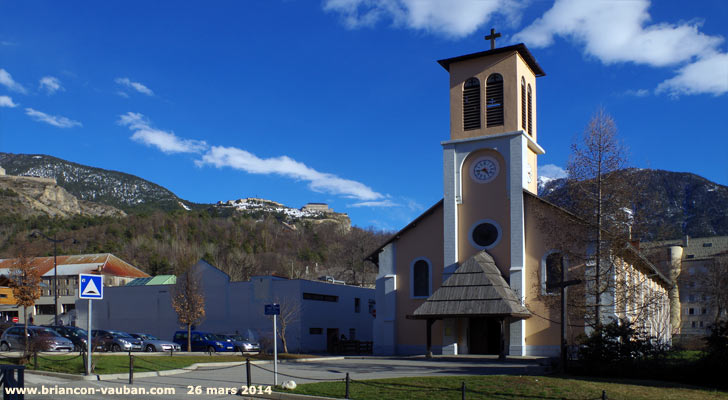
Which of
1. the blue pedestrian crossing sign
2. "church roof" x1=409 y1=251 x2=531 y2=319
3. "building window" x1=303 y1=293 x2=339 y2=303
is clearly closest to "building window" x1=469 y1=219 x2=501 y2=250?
"church roof" x1=409 y1=251 x2=531 y2=319

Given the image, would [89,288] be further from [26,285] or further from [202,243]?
[202,243]

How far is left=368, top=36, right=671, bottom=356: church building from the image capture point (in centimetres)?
3320

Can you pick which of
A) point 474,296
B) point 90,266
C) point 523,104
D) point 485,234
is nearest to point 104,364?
point 474,296

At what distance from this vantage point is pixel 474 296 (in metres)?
32.4

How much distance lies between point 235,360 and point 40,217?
454 ft

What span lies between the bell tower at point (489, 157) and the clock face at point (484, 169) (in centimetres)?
6

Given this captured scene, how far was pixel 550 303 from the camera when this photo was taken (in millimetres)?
30469

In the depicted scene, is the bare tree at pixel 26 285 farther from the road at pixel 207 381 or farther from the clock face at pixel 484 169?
the clock face at pixel 484 169

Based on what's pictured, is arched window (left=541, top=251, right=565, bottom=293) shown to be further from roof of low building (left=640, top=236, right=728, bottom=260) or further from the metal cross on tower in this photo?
roof of low building (left=640, top=236, right=728, bottom=260)

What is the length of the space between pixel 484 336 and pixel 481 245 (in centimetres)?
496

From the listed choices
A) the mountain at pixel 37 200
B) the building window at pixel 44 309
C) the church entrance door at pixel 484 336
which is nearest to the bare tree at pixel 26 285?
the church entrance door at pixel 484 336

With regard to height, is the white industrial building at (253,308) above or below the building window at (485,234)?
below

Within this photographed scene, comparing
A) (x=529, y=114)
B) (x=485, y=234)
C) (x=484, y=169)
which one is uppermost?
(x=529, y=114)

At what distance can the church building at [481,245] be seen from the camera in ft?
109
